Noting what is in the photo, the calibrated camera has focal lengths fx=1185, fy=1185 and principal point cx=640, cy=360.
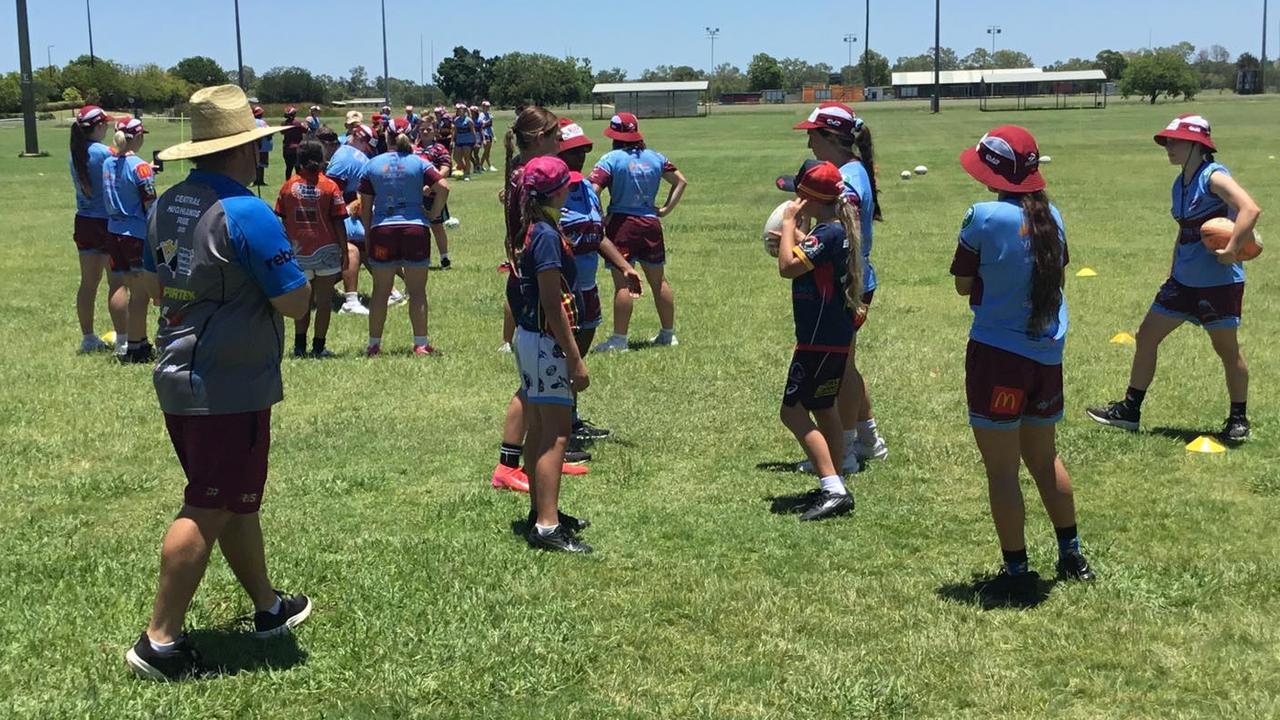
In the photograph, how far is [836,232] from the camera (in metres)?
6.02

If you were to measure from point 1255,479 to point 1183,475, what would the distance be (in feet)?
1.21

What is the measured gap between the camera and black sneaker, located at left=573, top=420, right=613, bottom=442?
25.6 feet

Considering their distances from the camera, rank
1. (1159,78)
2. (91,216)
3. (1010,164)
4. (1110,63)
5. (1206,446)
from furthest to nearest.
A: 1. (1110,63)
2. (1159,78)
3. (91,216)
4. (1206,446)
5. (1010,164)

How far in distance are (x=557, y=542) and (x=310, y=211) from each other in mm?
5564

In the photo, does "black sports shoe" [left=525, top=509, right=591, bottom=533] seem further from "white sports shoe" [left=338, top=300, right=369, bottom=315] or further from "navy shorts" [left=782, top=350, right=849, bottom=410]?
"white sports shoe" [left=338, top=300, right=369, bottom=315]

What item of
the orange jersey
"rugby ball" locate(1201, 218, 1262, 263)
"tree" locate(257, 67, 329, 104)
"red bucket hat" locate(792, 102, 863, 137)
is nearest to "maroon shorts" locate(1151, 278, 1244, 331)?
"rugby ball" locate(1201, 218, 1262, 263)

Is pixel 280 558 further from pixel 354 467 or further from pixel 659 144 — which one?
pixel 659 144

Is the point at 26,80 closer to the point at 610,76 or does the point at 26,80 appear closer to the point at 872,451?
the point at 872,451

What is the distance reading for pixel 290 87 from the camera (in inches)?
3944

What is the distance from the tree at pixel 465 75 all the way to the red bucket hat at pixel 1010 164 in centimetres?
11573

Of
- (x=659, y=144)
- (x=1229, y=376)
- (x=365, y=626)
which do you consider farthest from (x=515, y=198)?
(x=659, y=144)

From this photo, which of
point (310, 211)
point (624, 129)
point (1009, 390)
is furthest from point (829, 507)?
point (310, 211)

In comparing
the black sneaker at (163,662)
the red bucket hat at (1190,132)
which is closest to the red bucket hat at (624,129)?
the red bucket hat at (1190,132)

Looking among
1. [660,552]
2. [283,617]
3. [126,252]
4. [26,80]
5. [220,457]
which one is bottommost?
[660,552]
